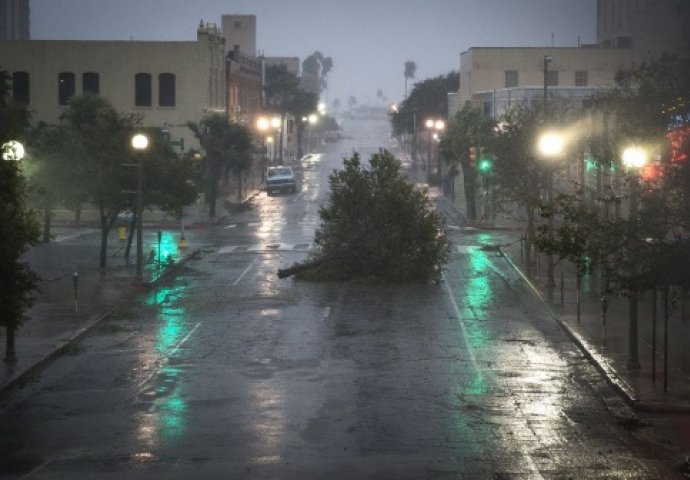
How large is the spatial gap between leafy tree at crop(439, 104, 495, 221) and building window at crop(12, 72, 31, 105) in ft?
95.5

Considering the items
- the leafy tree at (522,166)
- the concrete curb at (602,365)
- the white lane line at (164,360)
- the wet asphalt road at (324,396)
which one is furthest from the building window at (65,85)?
the white lane line at (164,360)

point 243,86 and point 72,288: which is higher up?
point 243,86

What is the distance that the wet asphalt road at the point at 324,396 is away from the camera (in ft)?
52.3

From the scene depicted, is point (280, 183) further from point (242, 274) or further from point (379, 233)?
point (379, 233)

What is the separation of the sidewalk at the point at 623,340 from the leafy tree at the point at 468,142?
59.0 feet

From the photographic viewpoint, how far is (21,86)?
7856cm

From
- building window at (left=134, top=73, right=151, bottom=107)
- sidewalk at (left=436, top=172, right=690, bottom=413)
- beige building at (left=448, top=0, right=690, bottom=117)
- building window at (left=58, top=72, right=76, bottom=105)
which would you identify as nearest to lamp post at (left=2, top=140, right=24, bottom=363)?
sidewalk at (left=436, top=172, right=690, bottom=413)

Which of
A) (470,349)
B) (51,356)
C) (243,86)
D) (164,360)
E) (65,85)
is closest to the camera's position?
(164,360)

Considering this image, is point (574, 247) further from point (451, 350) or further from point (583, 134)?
point (583, 134)

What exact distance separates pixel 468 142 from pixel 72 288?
30.6m

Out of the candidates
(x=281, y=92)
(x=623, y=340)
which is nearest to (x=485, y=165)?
(x=623, y=340)

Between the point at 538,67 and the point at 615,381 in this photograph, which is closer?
the point at 615,381

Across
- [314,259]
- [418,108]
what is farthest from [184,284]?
[418,108]

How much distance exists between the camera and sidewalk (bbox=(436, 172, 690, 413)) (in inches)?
802
